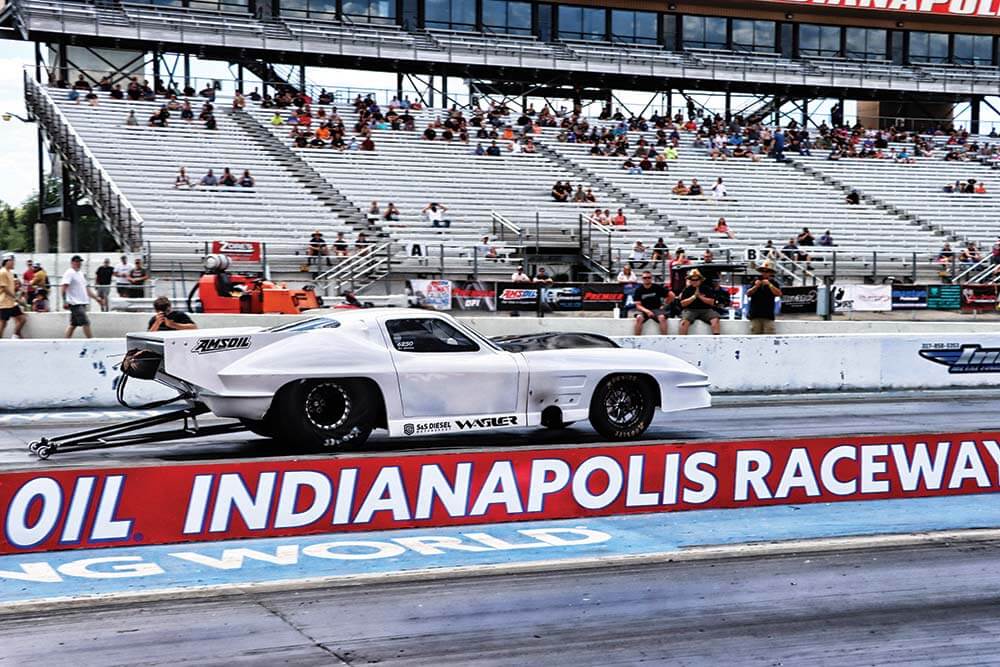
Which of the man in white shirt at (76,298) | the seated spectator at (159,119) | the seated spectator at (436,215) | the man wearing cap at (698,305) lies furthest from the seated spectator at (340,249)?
the man wearing cap at (698,305)

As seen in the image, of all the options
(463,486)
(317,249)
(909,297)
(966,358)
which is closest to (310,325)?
(463,486)

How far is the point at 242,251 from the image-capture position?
2814 cm

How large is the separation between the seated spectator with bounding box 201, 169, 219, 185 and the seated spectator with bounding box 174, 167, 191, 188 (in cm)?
39

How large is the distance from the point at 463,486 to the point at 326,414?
3.01 meters

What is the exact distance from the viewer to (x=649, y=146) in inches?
1706

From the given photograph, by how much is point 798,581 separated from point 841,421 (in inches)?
329

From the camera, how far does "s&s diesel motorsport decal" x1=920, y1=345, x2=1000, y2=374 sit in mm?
20188

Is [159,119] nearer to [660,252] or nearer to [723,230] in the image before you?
[660,252]

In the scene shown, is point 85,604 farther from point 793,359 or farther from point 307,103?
point 307,103

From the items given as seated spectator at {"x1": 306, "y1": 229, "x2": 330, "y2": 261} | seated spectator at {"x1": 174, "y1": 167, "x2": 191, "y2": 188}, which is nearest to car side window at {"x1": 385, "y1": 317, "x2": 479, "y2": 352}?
seated spectator at {"x1": 306, "y1": 229, "x2": 330, "y2": 261}

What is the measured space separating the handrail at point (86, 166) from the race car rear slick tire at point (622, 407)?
1866 centimetres

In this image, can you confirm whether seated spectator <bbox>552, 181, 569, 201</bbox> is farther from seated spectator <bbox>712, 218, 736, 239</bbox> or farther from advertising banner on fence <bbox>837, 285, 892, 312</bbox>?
advertising banner on fence <bbox>837, 285, 892, 312</bbox>

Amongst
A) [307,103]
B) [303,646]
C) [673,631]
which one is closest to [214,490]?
[303,646]

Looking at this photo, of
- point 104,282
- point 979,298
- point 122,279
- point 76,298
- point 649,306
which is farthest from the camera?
point 979,298
